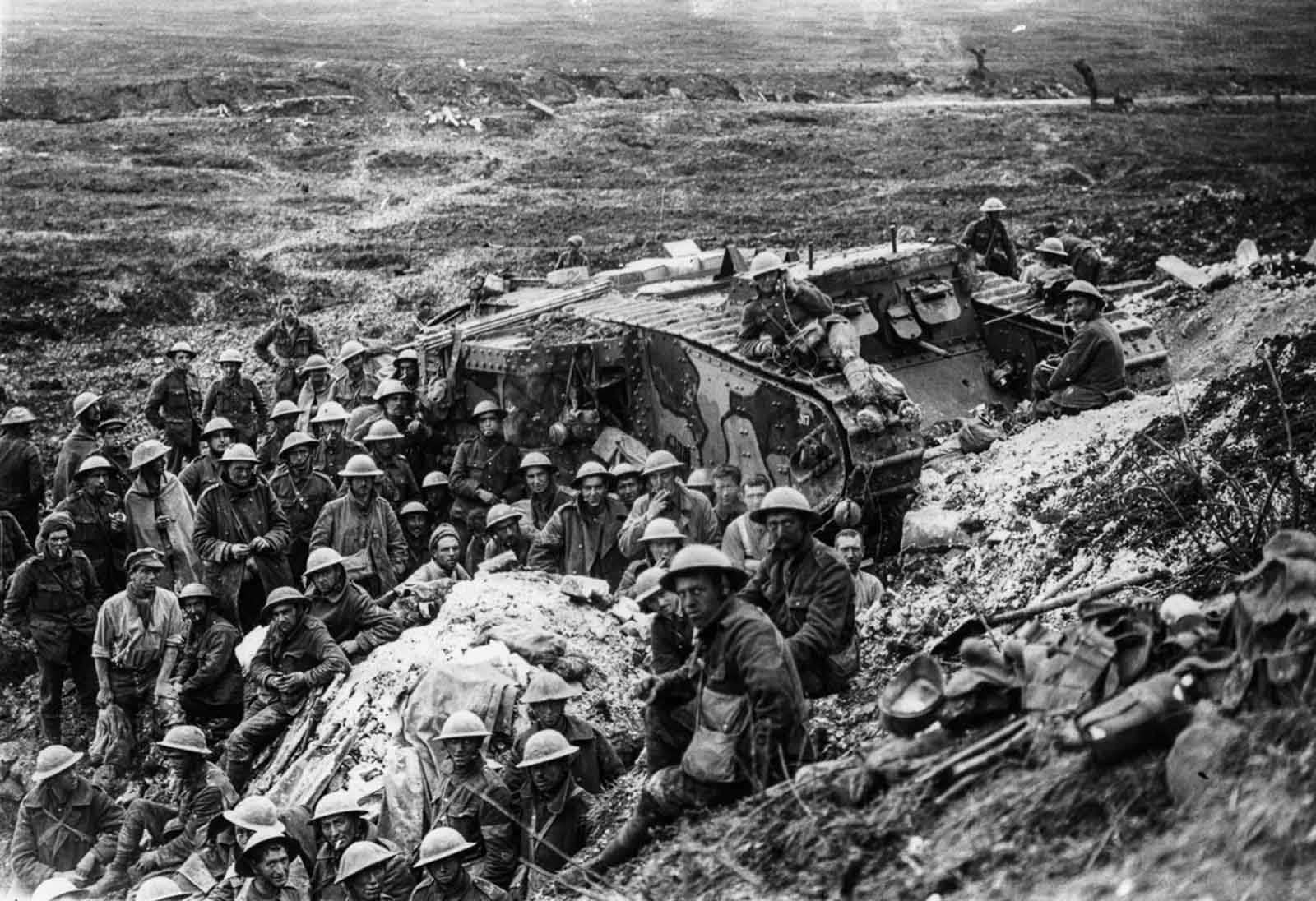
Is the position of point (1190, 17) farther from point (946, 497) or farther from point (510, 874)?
point (510, 874)

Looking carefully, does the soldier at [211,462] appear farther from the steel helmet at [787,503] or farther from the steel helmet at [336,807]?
the steel helmet at [787,503]

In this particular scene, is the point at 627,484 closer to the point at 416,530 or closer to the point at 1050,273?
the point at 416,530

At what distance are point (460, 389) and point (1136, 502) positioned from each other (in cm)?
686

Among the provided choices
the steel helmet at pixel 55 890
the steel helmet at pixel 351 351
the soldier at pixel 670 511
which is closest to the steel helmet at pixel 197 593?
the steel helmet at pixel 55 890

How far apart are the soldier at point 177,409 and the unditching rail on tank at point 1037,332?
743 centimetres

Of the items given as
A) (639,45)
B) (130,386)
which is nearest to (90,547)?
(130,386)

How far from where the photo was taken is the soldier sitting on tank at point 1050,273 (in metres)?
14.4

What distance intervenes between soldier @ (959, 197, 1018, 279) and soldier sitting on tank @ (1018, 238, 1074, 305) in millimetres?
212

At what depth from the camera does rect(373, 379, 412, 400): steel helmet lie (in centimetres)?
1463

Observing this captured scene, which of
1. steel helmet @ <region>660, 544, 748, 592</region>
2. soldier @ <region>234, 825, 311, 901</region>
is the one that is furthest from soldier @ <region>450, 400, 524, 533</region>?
steel helmet @ <region>660, 544, 748, 592</region>

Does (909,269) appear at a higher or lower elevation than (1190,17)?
lower

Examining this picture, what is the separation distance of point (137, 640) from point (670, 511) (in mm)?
3983

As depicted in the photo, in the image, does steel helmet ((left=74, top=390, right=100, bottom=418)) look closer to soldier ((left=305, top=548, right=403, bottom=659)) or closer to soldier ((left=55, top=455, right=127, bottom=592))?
soldier ((left=55, top=455, right=127, bottom=592))

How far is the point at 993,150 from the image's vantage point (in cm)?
3006
